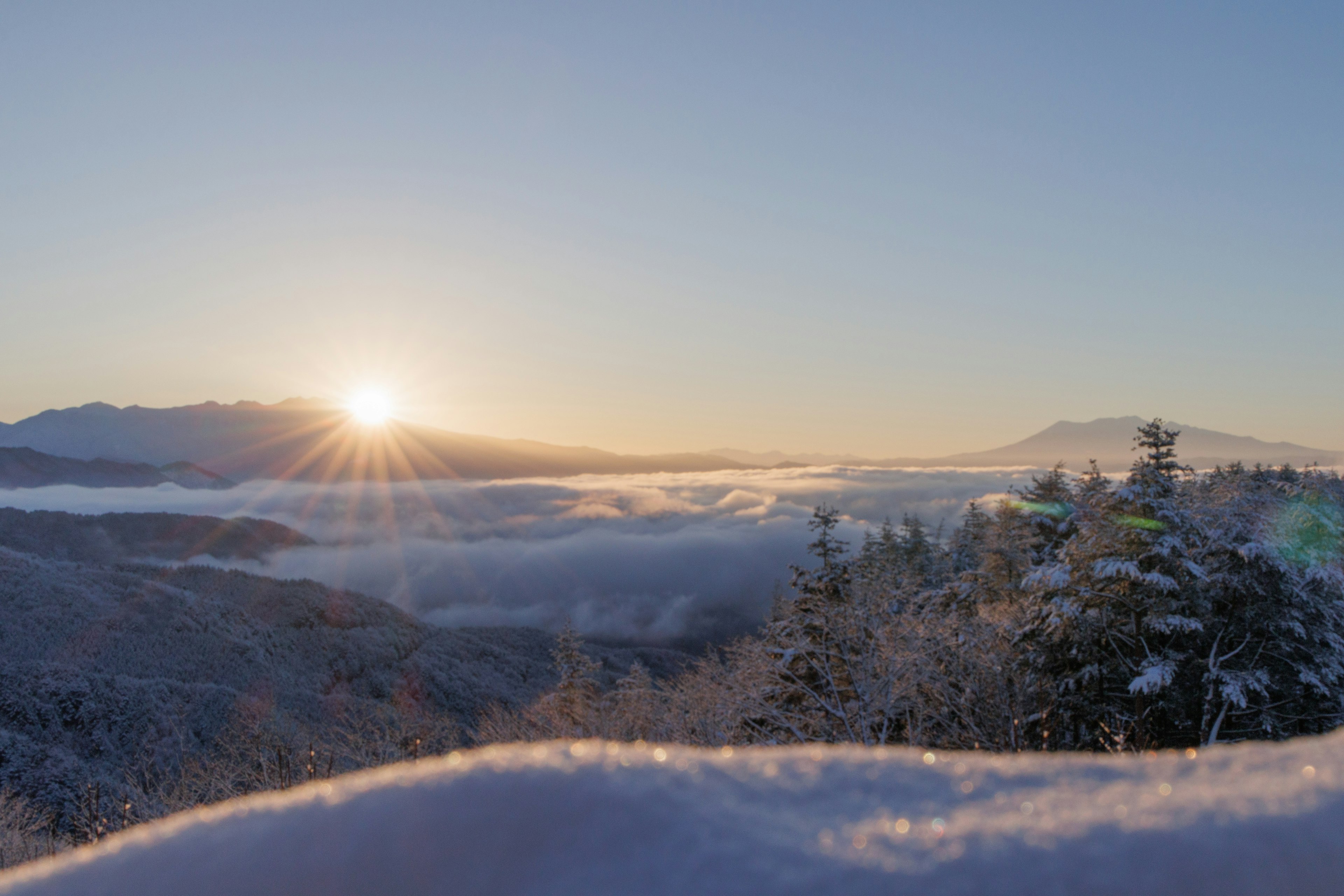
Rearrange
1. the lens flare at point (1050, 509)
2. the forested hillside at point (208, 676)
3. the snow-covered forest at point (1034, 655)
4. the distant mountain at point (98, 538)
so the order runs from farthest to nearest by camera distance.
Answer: the distant mountain at point (98, 538), the forested hillside at point (208, 676), the lens flare at point (1050, 509), the snow-covered forest at point (1034, 655)

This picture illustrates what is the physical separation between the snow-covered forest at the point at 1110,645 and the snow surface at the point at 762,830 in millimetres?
14560

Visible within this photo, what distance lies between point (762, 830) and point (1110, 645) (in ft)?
70.0

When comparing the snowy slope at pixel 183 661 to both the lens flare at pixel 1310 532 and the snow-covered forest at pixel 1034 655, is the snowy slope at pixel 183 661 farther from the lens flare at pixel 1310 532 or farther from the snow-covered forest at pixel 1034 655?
the lens flare at pixel 1310 532

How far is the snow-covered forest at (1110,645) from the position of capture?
51.7 feet

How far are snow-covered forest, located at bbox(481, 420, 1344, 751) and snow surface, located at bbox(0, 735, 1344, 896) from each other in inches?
573

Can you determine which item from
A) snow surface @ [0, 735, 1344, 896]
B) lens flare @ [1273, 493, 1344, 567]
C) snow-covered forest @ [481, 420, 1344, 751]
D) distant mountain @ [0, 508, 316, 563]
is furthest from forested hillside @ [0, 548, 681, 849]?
distant mountain @ [0, 508, 316, 563]

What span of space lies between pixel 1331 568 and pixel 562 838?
822 inches

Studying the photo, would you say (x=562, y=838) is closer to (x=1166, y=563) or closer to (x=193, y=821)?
(x=193, y=821)

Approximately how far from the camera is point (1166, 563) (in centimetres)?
1661

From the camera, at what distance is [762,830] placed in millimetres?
667

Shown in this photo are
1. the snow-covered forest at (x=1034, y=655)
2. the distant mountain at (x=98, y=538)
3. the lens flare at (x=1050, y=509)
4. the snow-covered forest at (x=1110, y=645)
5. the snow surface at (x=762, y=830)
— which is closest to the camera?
the snow surface at (x=762, y=830)

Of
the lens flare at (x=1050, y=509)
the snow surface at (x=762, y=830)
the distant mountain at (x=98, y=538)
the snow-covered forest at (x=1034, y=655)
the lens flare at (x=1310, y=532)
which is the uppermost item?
the snow surface at (x=762, y=830)

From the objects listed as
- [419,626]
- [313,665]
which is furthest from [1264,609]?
[419,626]

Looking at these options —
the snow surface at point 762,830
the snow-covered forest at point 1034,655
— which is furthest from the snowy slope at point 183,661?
the snow surface at point 762,830
